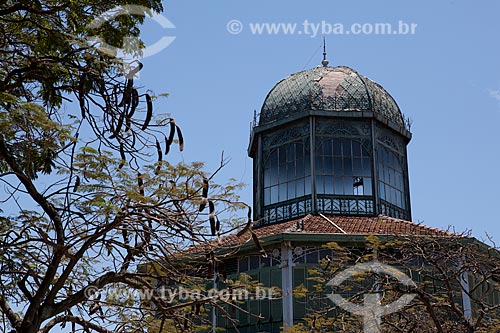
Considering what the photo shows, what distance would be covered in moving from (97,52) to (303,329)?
1091 centimetres

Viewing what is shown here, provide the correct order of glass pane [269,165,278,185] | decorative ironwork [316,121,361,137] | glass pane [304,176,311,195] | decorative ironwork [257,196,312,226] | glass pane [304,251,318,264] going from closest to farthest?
glass pane [304,251,318,264] < decorative ironwork [257,196,312,226] < glass pane [304,176,311,195] < decorative ironwork [316,121,361,137] < glass pane [269,165,278,185]

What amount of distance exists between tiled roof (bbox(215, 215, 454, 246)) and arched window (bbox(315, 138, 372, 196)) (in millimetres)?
1308

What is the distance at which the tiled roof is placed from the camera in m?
22.8

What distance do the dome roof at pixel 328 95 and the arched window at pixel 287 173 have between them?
4.30 feet

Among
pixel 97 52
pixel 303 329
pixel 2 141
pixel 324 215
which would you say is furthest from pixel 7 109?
pixel 324 215

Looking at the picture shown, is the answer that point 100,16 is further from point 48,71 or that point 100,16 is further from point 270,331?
point 270,331

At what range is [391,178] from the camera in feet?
92.3

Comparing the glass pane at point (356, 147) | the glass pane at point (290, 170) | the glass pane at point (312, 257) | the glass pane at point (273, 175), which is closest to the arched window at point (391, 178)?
the glass pane at point (356, 147)

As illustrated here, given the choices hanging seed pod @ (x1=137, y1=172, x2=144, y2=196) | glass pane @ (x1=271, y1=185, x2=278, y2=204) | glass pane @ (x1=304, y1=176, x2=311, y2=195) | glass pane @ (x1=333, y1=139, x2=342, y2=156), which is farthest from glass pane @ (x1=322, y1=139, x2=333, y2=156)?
hanging seed pod @ (x1=137, y1=172, x2=144, y2=196)

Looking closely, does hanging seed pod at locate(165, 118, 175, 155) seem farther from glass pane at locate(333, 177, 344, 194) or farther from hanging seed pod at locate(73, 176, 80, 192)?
glass pane at locate(333, 177, 344, 194)

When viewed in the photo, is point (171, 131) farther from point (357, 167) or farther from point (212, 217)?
point (357, 167)

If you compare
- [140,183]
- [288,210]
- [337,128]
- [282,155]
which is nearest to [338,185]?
[288,210]

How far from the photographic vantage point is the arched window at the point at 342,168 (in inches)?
1064

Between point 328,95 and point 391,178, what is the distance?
3.80 meters
